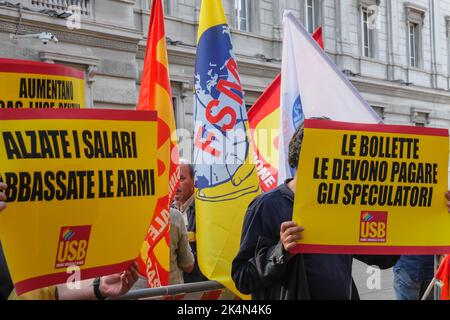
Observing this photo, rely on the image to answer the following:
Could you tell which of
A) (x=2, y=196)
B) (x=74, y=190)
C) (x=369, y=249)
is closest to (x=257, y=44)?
(x=369, y=249)

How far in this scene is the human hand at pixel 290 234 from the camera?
2.93m

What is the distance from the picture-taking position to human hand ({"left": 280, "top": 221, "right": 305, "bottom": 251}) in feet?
9.61

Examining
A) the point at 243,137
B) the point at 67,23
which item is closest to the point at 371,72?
the point at 67,23

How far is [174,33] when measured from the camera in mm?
16922

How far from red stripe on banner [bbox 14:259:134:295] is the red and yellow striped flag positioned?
6.74ft

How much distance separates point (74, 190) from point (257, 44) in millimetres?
16579

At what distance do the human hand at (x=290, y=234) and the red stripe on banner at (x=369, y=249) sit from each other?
3 centimetres

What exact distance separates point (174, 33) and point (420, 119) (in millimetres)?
11079

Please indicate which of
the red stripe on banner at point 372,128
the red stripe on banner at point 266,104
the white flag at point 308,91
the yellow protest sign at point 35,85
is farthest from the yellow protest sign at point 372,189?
the red stripe on banner at point 266,104

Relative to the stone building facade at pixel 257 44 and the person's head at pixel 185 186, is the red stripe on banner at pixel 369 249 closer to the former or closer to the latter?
the person's head at pixel 185 186

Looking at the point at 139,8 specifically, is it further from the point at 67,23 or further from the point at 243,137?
the point at 243,137

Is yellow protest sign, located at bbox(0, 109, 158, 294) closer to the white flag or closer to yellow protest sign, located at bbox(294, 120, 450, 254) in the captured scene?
yellow protest sign, located at bbox(294, 120, 450, 254)

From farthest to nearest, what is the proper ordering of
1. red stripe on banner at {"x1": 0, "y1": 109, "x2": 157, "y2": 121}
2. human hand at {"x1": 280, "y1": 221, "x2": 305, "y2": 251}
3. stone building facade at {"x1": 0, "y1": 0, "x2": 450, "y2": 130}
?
stone building facade at {"x1": 0, "y1": 0, "x2": 450, "y2": 130} < human hand at {"x1": 280, "y1": 221, "x2": 305, "y2": 251} < red stripe on banner at {"x1": 0, "y1": 109, "x2": 157, "y2": 121}

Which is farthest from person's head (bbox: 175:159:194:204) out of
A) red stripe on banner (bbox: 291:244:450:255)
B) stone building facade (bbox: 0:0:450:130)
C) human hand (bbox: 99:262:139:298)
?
stone building facade (bbox: 0:0:450:130)
